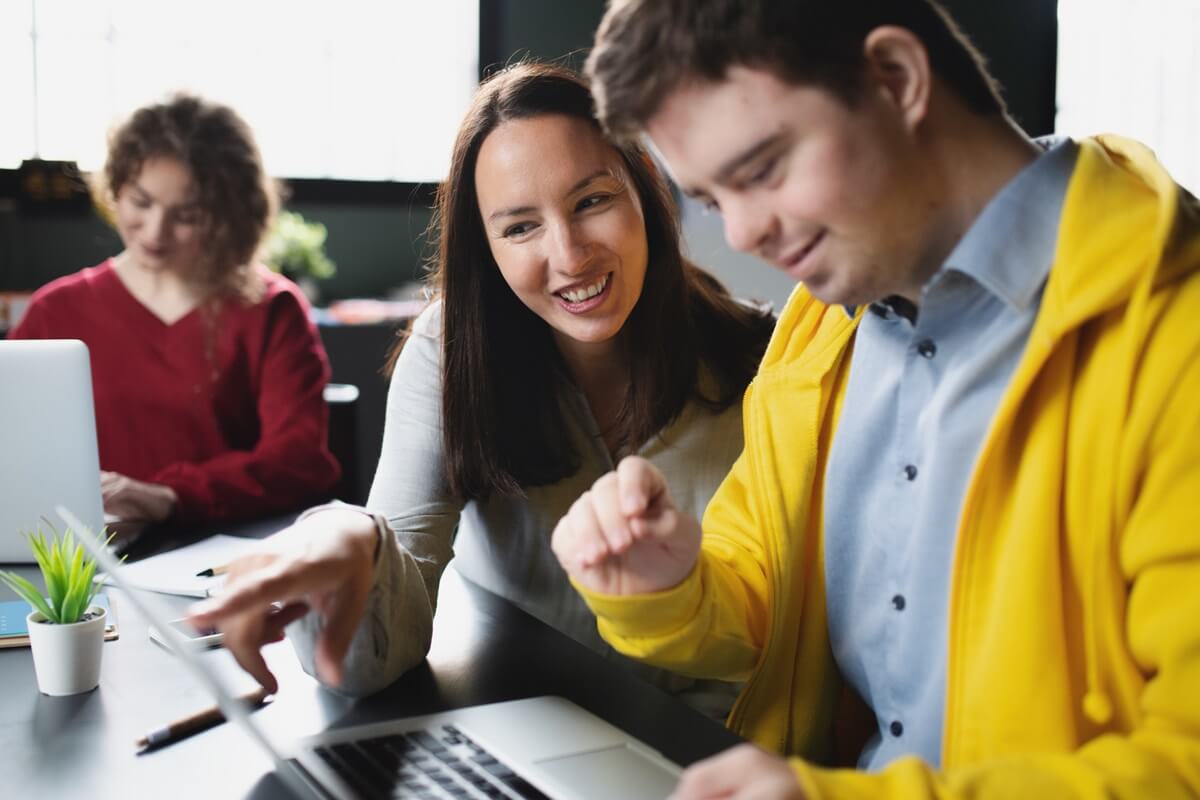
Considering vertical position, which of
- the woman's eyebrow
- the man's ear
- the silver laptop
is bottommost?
the silver laptop

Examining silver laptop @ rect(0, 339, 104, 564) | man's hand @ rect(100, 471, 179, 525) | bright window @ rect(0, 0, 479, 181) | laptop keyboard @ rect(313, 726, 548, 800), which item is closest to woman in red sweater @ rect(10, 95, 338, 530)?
man's hand @ rect(100, 471, 179, 525)

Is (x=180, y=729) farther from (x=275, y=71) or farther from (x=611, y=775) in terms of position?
(x=275, y=71)

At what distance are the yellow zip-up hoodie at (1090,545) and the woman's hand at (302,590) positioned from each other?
0.24 m

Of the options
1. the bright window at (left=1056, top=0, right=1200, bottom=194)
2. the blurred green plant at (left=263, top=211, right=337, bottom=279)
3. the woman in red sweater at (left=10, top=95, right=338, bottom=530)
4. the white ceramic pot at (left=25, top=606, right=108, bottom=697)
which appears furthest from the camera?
the bright window at (left=1056, top=0, right=1200, bottom=194)

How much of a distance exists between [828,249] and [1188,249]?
0.85ft

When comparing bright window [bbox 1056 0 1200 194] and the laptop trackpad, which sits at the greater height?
bright window [bbox 1056 0 1200 194]

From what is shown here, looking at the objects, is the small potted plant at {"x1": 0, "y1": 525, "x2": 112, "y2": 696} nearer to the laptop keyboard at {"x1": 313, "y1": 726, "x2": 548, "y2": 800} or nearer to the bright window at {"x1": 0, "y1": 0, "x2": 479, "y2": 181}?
the laptop keyboard at {"x1": 313, "y1": 726, "x2": 548, "y2": 800}

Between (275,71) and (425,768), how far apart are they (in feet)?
14.9

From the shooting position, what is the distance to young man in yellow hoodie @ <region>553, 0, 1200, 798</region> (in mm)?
819

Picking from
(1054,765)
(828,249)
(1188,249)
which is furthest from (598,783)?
(1188,249)

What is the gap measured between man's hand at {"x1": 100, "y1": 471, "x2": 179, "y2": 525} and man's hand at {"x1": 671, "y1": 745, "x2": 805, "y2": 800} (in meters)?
1.36

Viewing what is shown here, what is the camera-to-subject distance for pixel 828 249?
0.93 meters

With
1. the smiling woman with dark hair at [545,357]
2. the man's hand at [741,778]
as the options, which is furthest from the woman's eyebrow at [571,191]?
the man's hand at [741,778]

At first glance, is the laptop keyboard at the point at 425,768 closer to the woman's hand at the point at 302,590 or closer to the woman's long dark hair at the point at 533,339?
the woman's hand at the point at 302,590
